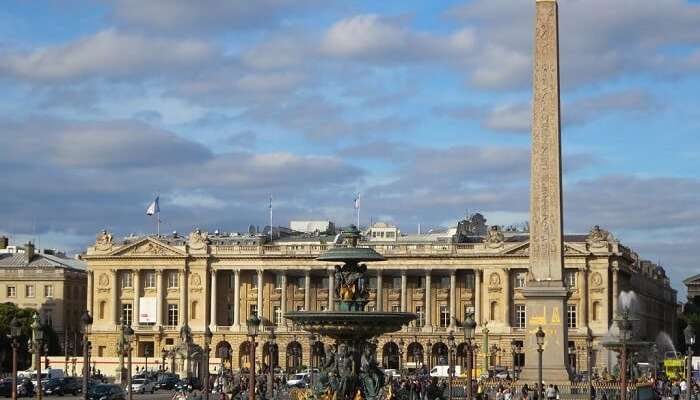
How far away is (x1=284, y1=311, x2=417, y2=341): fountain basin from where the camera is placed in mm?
34062

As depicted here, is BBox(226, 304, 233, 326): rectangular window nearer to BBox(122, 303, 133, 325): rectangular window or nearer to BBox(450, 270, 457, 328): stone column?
BBox(122, 303, 133, 325): rectangular window

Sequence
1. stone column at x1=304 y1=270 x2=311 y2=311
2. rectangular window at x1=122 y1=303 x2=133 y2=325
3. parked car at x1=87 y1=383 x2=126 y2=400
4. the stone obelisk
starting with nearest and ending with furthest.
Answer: the stone obelisk, parked car at x1=87 y1=383 x2=126 y2=400, stone column at x1=304 y1=270 x2=311 y2=311, rectangular window at x1=122 y1=303 x2=133 y2=325

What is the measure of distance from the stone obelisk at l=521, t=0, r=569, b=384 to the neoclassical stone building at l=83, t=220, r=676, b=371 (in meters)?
61.4

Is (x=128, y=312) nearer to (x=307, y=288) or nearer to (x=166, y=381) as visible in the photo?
(x=307, y=288)

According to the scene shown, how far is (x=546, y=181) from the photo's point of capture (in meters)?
55.8

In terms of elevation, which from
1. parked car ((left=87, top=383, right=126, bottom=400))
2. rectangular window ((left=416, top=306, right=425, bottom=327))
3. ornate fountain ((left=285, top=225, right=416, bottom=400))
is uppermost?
rectangular window ((left=416, top=306, right=425, bottom=327))

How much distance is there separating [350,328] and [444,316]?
9060cm

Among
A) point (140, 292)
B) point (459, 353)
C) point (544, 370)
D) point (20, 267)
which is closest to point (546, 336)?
point (544, 370)

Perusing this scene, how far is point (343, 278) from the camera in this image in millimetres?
35344

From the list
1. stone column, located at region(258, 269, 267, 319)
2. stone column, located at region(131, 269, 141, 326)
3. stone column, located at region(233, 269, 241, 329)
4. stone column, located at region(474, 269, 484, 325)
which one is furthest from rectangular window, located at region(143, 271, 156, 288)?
stone column, located at region(474, 269, 484, 325)

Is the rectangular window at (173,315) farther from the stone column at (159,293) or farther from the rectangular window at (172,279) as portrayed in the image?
the rectangular window at (172,279)

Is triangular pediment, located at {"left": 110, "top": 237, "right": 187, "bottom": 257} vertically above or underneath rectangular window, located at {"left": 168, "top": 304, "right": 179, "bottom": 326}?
above

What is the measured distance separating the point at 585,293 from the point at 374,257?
8402cm

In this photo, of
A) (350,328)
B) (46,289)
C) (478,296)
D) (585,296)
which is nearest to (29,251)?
(46,289)
